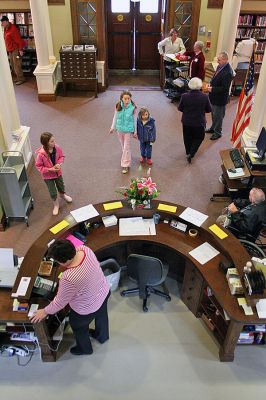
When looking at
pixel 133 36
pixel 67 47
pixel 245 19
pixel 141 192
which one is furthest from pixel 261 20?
pixel 141 192

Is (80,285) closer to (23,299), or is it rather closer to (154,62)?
(23,299)

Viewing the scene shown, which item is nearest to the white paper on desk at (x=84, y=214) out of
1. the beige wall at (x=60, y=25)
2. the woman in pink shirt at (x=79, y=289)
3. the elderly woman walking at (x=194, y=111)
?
the woman in pink shirt at (x=79, y=289)

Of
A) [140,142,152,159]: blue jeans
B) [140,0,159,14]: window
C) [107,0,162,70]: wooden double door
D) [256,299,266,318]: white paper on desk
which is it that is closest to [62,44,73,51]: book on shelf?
[107,0,162,70]: wooden double door

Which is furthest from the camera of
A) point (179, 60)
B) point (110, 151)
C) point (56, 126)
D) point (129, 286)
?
point (179, 60)

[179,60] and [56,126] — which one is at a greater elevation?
[179,60]

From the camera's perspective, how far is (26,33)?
9.72 metres

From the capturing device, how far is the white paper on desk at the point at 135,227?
4234 mm

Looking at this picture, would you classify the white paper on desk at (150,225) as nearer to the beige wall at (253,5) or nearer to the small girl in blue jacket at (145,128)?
the small girl in blue jacket at (145,128)

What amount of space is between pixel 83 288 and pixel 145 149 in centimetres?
372

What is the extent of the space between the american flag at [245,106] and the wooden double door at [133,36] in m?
4.65

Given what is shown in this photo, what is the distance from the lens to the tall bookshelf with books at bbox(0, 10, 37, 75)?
9414 mm

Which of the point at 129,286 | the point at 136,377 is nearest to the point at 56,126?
the point at 129,286

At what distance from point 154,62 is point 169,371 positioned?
8614 mm

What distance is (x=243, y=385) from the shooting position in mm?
3564
